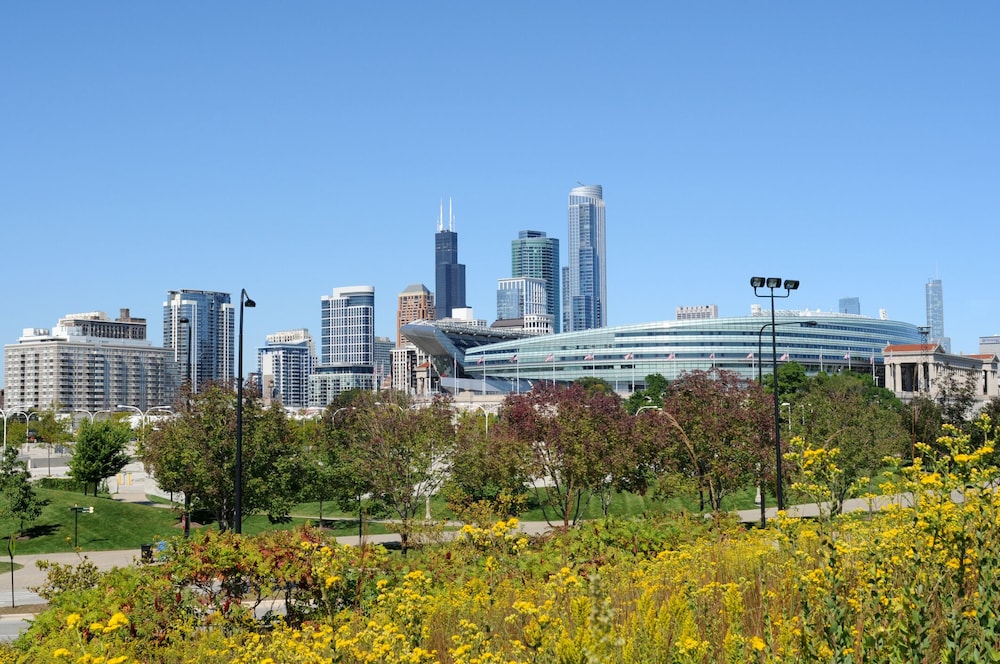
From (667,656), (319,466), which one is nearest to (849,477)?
(319,466)

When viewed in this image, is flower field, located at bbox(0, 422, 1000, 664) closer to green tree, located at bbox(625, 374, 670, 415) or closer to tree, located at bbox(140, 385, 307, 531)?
tree, located at bbox(140, 385, 307, 531)

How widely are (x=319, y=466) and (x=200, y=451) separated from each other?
9618mm

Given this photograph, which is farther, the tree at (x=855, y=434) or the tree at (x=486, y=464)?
the tree at (x=855, y=434)

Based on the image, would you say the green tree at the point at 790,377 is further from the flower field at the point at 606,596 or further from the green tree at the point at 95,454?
the flower field at the point at 606,596

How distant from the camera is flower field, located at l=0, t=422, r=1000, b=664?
569 cm

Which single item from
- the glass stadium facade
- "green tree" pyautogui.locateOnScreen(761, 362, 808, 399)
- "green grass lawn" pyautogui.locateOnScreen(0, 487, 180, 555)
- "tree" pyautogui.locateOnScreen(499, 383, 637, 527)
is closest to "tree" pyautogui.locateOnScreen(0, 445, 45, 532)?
"green grass lawn" pyautogui.locateOnScreen(0, 487, 180, 555)

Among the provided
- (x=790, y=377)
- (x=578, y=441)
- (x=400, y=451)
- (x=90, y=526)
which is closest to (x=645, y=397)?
(x=790, y=377)

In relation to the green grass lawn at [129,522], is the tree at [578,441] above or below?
above

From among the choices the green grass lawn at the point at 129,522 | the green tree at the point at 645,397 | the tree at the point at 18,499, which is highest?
the green tree at the point at 645,397

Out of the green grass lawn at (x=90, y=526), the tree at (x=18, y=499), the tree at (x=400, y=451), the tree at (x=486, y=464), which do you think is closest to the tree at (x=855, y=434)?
the tree at (x=486, y=464)

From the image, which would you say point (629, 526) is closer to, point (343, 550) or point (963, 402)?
point (343, 550)

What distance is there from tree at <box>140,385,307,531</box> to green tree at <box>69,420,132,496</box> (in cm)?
2212

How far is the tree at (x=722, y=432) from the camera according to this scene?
112ft

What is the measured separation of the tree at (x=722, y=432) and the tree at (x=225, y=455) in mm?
14642
